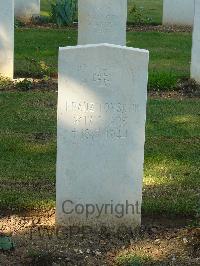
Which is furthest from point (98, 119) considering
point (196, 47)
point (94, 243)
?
point (196, 47)

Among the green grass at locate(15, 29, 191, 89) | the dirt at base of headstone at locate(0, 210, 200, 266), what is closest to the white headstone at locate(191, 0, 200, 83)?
the green grass at locate(15, 29, 191, 89)

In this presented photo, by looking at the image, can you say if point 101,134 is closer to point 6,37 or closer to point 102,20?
point 6,37

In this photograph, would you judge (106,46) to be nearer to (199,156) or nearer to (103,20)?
(199,156)

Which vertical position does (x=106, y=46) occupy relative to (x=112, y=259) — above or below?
above

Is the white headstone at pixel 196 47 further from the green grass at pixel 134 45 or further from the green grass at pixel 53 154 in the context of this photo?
the green grass at pixel 53 154

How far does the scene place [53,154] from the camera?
21.6 ft

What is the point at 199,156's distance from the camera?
6.66 m

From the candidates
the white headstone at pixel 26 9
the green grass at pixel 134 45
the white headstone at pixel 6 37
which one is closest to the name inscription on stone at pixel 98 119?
the green grass at pixel 134 45

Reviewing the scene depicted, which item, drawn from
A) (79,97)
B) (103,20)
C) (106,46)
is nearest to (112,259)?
(79,97)

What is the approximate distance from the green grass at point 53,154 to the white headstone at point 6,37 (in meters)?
1.03

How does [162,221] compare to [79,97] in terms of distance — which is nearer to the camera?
[79,97]

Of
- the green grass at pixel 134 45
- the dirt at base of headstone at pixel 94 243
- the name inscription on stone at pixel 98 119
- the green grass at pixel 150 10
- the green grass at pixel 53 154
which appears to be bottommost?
the dirt at base of headstone at pixel 94 243

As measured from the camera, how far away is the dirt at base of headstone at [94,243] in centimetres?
441

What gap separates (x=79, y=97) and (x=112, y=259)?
3.56 ft
